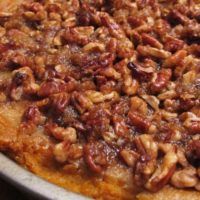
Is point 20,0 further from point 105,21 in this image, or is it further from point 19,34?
point 105,21

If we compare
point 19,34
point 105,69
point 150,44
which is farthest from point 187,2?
point 19,34

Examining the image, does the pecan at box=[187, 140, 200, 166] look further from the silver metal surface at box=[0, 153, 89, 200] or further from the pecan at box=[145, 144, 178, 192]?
the silver metal surface at box=[0, 153, 89, 200]

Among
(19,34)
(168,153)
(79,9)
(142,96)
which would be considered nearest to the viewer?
(168,153)

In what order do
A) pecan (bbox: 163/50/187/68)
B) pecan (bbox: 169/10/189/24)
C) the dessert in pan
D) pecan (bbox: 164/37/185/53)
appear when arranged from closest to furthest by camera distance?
the dessert in pan < pecan (bbox: 163/50/187/68) < pecan (bbox: 164/37/185/53) < pecan (bbox: 169/10/189/24)

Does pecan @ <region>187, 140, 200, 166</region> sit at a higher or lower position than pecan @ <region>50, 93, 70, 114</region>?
lower

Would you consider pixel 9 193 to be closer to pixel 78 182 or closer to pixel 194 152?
pixel 78 182

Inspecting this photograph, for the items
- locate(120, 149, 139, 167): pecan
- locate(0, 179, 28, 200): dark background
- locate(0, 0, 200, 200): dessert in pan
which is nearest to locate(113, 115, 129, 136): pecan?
locate(0, 0, 200, 200): dessert in pan
